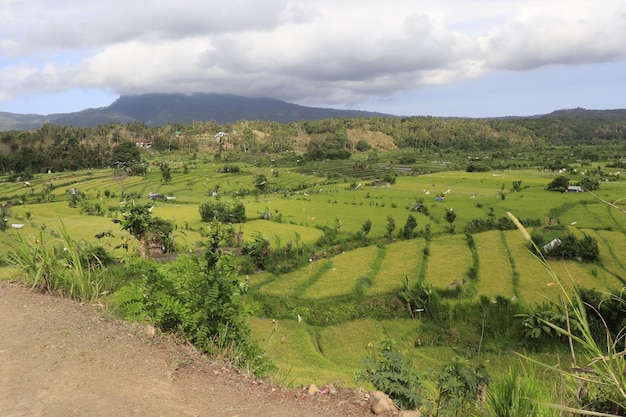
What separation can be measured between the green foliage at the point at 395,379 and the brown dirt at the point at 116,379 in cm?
124

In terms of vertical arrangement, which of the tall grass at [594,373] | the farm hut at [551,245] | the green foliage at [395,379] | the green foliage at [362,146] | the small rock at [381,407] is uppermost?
the green foliage at [362,146]

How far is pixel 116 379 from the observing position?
13.4ft

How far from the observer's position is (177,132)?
130000mm

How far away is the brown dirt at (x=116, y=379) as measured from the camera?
372cm

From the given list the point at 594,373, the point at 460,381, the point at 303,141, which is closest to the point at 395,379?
the point at 460,381

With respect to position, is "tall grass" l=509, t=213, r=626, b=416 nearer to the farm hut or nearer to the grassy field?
the grassy field

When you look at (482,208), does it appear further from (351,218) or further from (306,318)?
(306,318)

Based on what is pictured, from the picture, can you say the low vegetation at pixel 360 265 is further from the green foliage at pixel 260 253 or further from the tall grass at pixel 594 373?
the green foliage at pixel 260 253

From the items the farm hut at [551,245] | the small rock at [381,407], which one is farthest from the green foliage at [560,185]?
the small rock at [381,407]

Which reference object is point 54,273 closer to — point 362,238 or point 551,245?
point 551,245

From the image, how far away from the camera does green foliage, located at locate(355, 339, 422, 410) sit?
5.41 m

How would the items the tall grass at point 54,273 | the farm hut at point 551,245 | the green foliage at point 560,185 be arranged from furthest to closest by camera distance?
the green foliage at point 560,185
the farm hut at point 551,245
the tall grass at point 54,273

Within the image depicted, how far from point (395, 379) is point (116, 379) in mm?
3800

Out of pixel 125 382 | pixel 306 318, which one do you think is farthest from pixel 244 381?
pixel 306 318
